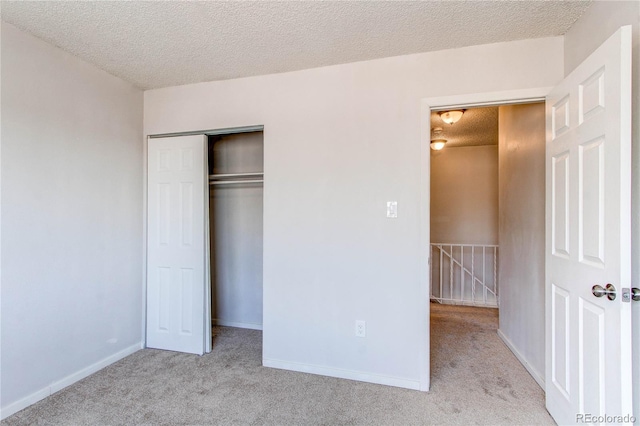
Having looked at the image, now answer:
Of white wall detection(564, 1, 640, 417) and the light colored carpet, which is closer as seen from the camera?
white wall detection(564, 1, 640, 417)

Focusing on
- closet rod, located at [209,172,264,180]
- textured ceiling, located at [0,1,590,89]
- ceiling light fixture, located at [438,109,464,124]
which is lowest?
closet rod, located at [209,172,264,180]

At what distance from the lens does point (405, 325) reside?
91.0 inches

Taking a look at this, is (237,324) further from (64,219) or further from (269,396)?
(64,219)

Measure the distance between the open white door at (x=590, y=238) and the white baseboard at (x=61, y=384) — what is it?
324 centimetres

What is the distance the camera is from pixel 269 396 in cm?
216

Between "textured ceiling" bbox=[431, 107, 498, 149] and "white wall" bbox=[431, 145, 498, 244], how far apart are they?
0.71 feet

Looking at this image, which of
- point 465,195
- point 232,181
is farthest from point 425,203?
point 465,195

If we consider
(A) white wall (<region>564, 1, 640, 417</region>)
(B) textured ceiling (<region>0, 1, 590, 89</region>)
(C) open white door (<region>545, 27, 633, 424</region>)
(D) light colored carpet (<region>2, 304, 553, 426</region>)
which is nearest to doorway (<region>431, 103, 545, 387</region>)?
(D) light colored carpet (<region>2, 304, 553, 426</region>)

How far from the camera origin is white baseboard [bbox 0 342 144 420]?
1.96 metres

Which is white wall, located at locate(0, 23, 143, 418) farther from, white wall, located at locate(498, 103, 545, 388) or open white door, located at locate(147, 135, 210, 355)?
white wall, located at locate(498, 103, 545, 388)

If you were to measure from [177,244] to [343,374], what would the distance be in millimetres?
1845

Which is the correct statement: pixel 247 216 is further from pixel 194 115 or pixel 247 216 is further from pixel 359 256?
pixel 359 256

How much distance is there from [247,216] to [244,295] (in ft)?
2.95

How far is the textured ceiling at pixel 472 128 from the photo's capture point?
3.61m
